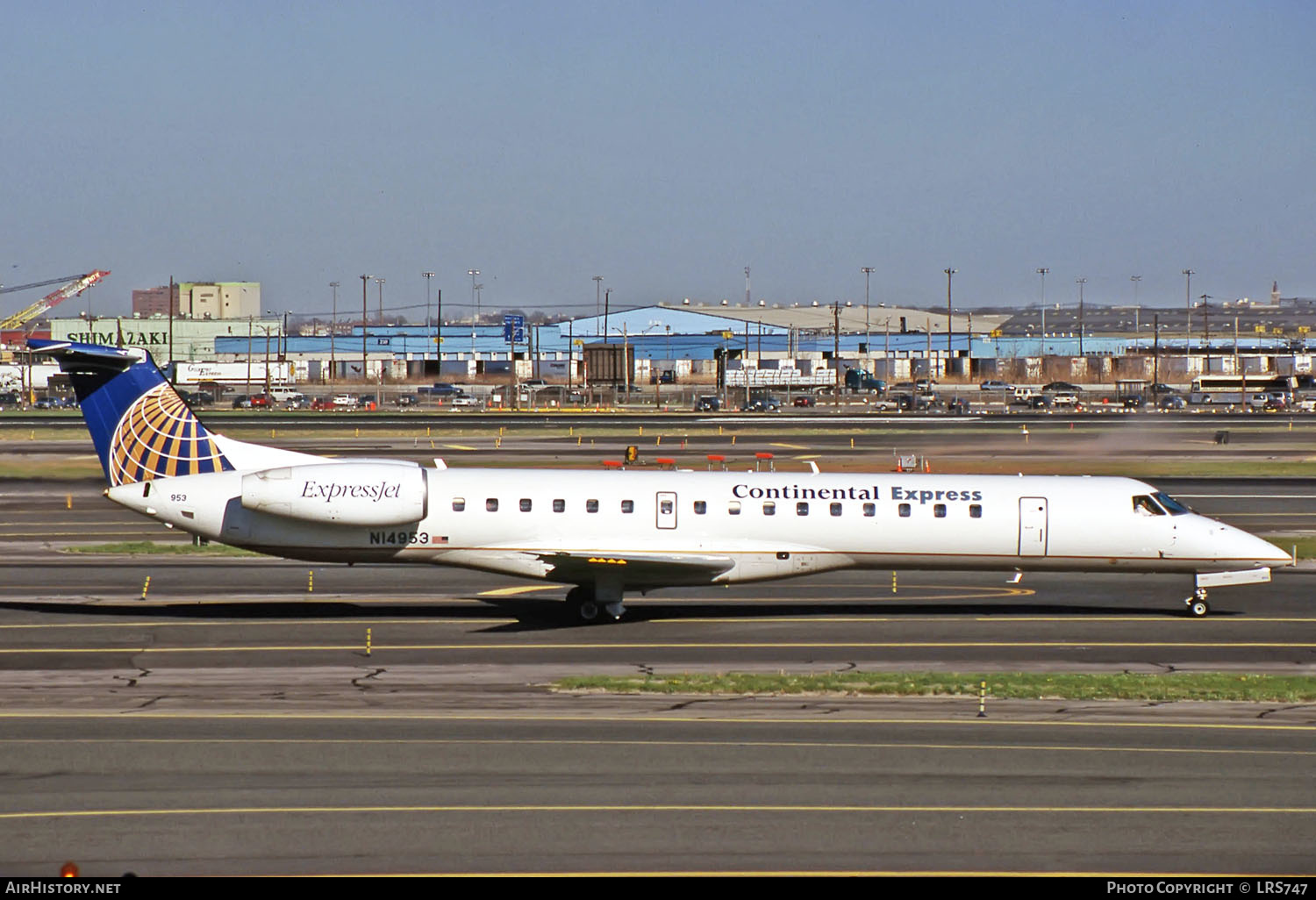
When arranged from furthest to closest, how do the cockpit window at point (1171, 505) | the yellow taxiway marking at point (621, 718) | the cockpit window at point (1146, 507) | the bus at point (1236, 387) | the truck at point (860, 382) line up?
the truck at point (860, 382)
the bus at point (1236, 387)
the cockpit window at point (1171, 505)
the cockpit window at point (1146, 507)
the yellow taxiway marking at point (621, 718)

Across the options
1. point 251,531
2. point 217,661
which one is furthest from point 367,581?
point 217,661

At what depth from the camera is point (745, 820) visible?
14586mm

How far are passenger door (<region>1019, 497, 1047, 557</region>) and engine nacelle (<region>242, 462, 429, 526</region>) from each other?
12.6 meters

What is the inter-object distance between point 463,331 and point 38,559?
151 meters

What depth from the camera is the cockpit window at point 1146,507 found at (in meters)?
28.6

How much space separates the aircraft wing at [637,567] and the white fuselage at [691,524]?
0.04 metres

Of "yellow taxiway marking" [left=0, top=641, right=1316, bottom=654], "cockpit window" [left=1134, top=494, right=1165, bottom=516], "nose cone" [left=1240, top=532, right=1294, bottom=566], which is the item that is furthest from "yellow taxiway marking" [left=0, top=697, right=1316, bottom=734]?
"nose cone" [left=1240, top=532, right=1294, bottom=566]

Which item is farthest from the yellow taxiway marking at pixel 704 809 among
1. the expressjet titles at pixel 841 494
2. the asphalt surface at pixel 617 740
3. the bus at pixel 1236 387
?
the bus at pixel 1236 387

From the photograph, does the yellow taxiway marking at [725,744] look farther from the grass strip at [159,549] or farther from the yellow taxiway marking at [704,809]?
the grass strip at [159,549]

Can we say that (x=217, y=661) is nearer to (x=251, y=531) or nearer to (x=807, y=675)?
(x=251, y=531)

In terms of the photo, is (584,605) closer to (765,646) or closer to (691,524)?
(691,524)

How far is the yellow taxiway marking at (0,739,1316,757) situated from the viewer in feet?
58.2

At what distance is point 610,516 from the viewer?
90.7ft
